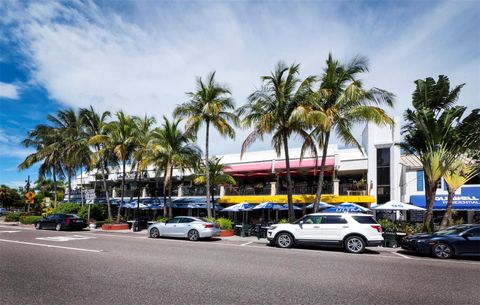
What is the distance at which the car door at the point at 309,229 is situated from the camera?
46.2 ft

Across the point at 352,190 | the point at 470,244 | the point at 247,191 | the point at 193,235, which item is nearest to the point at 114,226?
the point at 193,235

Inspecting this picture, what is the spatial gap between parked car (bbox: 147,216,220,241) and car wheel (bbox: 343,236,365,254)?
703 centimetres

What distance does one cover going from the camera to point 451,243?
12.2 m

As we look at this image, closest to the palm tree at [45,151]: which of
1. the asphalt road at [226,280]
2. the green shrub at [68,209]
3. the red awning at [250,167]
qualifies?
the green shrub at [68,209]

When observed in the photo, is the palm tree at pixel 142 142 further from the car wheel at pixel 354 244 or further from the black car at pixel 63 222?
the car wheel at pixel 354 244

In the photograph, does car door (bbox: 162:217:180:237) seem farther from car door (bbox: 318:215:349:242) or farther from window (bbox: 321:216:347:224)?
window (bbox: 321:216:347:224)

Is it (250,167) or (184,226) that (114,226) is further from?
(250,167)

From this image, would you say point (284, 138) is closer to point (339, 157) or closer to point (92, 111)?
point (339, 157)

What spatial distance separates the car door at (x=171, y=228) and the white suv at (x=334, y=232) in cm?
616

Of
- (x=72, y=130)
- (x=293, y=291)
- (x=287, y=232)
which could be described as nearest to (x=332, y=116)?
(x=287, y=232)

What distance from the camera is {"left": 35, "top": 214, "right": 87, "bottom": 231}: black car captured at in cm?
2356

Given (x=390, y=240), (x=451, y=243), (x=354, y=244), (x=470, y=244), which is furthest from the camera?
(x=390, y=240)

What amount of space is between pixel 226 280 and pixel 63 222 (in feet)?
67.4

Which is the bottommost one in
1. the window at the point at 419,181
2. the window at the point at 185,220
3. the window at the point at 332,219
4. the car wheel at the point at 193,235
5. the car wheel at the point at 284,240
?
the car wheel at the point at 193,235
